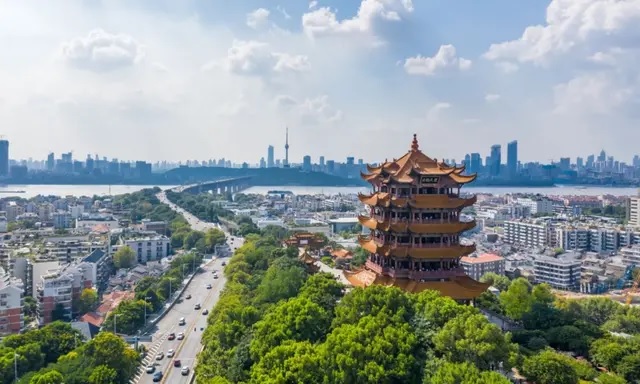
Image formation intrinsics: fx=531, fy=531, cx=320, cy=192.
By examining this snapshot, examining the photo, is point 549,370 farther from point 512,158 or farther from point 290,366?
point 512,158

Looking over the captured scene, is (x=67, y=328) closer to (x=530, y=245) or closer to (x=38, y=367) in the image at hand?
(x=38, y=367)

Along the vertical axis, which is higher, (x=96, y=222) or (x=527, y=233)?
(x=96, y=222)

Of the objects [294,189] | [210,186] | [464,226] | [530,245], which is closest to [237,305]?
[464,226]

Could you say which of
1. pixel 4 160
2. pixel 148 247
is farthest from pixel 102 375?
pixel 4 160

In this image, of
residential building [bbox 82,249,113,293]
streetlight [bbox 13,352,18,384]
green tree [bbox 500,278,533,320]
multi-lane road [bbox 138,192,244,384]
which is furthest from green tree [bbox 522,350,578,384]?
residential building [bbox 82,249,113,293]

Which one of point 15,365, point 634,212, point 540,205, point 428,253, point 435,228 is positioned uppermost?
Result: point 435,228

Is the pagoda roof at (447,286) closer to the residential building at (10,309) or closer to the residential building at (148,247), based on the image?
the residential building at (10,309)
